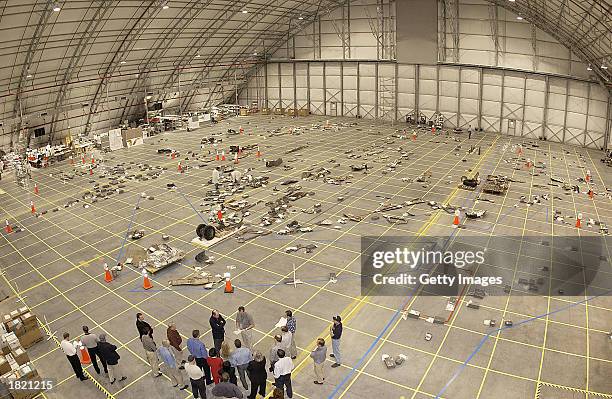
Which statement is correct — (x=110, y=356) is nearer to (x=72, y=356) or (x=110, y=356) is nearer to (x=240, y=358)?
(x=72, y=356)

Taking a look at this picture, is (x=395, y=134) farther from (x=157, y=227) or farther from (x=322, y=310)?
(x=322, y=310)

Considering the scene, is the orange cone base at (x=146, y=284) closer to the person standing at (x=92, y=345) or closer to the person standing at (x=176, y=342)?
the person standing at (x=92, y=345)

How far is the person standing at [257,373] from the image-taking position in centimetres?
1070

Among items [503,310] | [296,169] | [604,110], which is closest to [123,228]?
[296,169]

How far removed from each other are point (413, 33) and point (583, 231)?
32120mm

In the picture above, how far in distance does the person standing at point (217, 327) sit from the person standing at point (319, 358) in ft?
9.30

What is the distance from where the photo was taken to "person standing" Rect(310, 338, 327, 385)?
1152 cm

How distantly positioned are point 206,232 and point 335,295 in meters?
7.34

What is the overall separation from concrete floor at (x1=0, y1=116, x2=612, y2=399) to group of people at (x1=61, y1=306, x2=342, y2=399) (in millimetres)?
526

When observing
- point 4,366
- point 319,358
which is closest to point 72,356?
point 4,366

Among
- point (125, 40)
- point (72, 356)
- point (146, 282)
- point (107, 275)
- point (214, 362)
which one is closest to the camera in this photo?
point (214, 362)

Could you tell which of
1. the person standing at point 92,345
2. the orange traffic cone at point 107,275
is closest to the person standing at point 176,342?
the person standing at point 92,345

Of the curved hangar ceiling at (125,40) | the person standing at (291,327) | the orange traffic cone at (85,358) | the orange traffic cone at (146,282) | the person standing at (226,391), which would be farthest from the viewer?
the curved hangar ceiling at (125,40)

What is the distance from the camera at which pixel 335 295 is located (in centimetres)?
1653
